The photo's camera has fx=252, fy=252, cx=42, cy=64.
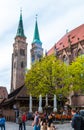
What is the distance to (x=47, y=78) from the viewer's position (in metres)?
38.5

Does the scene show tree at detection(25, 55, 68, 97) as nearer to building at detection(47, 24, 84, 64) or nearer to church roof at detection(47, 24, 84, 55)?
building at detection(47, 24, 84, 64)

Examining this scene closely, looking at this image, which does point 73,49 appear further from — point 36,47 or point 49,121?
point 49,121

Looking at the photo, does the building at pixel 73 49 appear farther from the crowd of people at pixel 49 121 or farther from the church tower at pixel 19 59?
the crowd of people at pixel 49 121

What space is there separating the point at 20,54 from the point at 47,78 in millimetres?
54804

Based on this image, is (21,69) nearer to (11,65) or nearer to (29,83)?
(11,65)

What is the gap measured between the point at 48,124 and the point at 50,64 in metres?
25.5

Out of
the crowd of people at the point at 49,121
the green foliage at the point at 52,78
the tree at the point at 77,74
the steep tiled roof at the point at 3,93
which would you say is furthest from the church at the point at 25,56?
the crowd of people at the point at 49,121

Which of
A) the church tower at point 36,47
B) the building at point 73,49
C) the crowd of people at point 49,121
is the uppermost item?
the church tower at point 36,47

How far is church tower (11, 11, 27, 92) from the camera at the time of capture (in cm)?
8662

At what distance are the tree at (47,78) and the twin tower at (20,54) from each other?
44.8 meters

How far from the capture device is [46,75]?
1516 inches

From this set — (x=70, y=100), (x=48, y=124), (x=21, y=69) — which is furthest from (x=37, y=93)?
(x=21, y=69)

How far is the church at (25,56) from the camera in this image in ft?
127

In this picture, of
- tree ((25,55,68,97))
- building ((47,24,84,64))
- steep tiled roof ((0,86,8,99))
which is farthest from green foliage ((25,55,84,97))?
steep tiled roof ((0,86,8,99))
